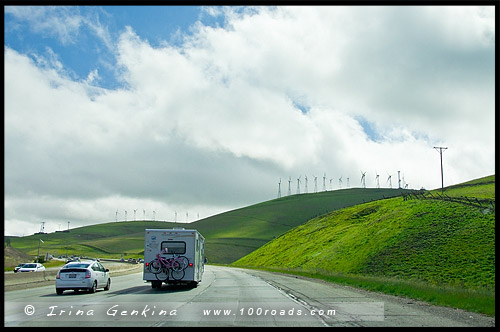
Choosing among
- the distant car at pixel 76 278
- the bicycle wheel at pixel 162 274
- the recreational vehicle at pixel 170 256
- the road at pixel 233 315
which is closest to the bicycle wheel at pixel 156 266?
the recreational vehicle at pixel 170 256

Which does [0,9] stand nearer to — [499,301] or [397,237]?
[499,301]

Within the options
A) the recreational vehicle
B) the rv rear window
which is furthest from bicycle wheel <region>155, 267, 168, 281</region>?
the rv rear window

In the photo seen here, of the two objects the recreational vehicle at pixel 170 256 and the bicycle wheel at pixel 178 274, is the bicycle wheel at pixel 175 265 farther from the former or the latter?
the bicycle wheel at pixel 178 274

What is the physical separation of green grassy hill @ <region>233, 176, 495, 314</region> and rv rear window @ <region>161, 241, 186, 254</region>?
12750 mm

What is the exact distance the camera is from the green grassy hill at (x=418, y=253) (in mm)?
Answer: 38913

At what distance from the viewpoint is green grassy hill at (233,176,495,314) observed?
38913 millimetres

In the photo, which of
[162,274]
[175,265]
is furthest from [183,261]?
[162,274]

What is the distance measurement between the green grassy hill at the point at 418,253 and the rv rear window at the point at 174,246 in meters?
12.8

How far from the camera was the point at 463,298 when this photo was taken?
21.9 metres

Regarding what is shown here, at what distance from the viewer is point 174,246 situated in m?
29.5

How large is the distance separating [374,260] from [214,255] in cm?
12751

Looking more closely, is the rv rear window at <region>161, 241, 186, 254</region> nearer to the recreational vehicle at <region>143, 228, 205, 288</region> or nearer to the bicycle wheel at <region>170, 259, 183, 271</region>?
the recreational vehicle at <region>143, 228, 205, 288</region>

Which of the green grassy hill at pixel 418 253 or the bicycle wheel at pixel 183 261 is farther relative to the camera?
the green grassy hill at pixel 418 253

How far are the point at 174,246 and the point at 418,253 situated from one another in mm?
39290
